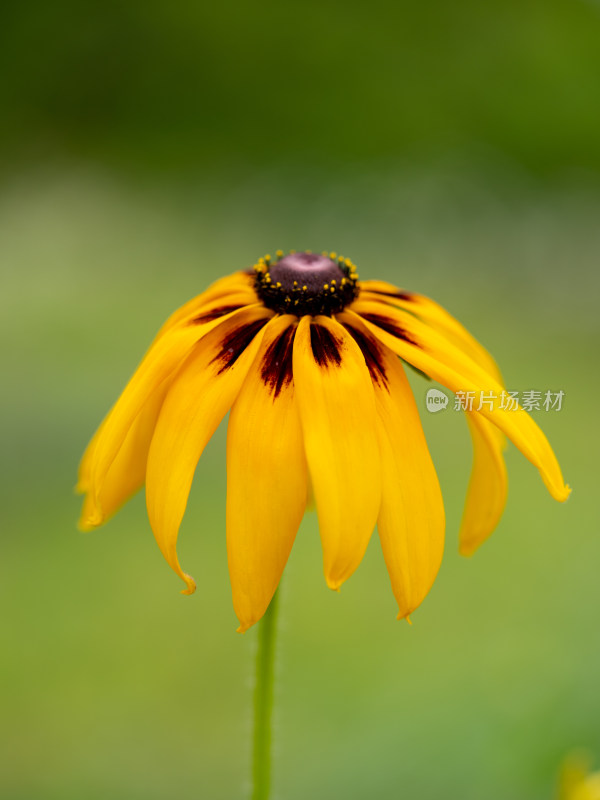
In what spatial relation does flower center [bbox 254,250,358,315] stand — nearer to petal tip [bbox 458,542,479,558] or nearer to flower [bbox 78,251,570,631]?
flower [bbox 78,251,570,631]

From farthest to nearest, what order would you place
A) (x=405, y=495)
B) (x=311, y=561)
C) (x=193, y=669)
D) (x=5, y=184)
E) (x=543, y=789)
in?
1. (x=5, y=184)
2. (x=311, y=561)
3. (x=193, y=669)
4. (x=543, y=789)
5. (x=405, y=495)

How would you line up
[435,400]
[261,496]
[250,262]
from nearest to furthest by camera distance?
[261,496], [435,400], [250,262]

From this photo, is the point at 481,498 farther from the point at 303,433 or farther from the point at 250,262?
the point at 250,262

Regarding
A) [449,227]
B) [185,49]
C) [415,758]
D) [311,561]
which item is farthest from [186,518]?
[185,49]

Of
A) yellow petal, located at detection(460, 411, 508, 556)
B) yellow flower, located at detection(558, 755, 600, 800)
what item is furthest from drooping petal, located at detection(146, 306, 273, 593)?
yellow flower, located at detection(558, 755, 600, 800)

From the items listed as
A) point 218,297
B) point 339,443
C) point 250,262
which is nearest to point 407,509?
point 339,443

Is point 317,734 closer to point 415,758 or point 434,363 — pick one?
point 415,758
